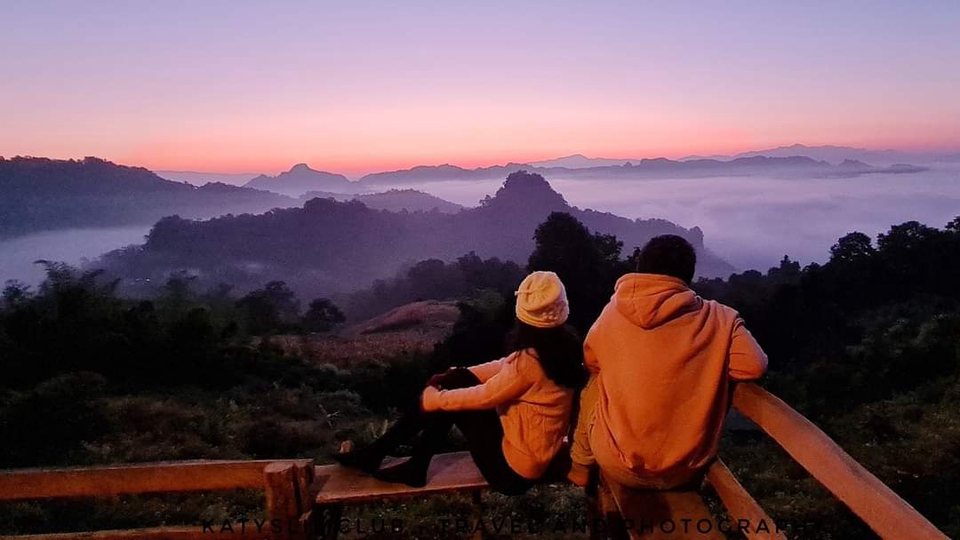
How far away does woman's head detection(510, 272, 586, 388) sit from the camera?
2512mm

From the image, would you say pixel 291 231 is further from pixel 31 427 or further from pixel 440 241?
pixel 31 427

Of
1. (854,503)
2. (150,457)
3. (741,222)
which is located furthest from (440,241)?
(854,503)

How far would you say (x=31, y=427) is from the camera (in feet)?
27.4

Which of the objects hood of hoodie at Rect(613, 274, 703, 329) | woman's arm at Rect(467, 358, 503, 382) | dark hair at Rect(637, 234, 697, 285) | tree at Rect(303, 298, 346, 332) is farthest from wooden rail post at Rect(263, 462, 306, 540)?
tree at Rect(303, 298, 346, 332)

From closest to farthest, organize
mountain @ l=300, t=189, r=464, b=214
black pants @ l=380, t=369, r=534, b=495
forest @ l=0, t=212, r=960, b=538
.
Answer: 1. black pants @ l=380, t=369, r=534, b=495
2. forest @ l=0, t=212, r=960, b=538
3. mountain @ l=300, t=189, r=464, b=214

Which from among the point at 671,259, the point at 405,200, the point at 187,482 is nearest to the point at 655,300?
the point at 671,259

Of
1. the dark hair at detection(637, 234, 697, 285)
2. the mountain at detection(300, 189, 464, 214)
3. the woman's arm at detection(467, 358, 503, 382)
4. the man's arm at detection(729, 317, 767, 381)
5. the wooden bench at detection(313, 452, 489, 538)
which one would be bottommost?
the mountain at detection(300, 189, 464, 214)

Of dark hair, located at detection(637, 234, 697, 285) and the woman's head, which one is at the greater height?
dark hair, located at detection(637, 234, 697, 285)

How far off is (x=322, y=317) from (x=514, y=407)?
33.7 m

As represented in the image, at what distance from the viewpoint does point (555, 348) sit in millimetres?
2547

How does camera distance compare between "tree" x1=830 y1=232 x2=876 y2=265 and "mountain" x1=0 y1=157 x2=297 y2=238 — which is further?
"mountain" x1=0 y1=157 x2=297 y2=238

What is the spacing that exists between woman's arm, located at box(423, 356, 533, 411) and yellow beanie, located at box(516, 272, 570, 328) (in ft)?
0.57

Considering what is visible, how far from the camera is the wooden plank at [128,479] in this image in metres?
2.44

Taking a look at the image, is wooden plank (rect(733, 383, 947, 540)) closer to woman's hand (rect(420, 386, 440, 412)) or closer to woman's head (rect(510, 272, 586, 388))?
woman's head (rect(510, 272, 586, 388))
